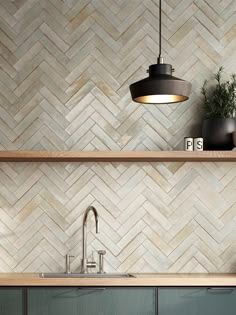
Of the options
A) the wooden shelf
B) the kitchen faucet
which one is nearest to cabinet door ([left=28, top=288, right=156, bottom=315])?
the kitchen faucet

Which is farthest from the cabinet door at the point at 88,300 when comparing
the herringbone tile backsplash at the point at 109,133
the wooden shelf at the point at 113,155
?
the wooden shelf at the point at 113,155

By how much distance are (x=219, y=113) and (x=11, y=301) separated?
6.65ft

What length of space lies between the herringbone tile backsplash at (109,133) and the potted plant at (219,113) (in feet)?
0.27

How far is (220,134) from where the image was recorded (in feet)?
15.6

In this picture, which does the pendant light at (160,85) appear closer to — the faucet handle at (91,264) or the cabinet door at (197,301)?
the cabinet door at (197,301)

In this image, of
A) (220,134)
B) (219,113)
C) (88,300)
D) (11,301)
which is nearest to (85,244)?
(88,300)

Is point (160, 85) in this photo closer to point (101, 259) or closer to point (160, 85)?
point (160, 85)

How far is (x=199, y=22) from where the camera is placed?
5.04m

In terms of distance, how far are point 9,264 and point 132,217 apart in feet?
3.21

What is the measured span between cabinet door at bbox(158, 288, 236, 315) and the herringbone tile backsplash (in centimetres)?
51

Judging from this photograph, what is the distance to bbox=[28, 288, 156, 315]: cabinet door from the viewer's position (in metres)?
4.36

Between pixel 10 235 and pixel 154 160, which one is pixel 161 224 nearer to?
pixel 154 160

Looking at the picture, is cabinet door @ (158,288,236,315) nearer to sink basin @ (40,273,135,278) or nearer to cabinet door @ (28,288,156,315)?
cabinet door @ (28,288,156,315)

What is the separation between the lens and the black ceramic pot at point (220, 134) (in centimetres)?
476
